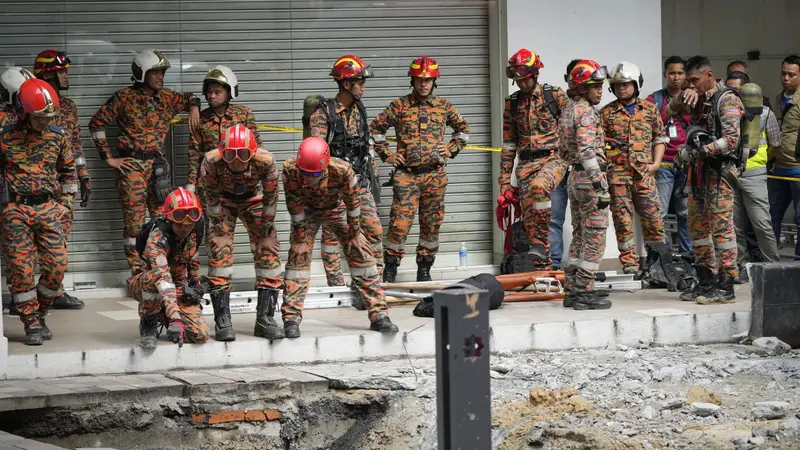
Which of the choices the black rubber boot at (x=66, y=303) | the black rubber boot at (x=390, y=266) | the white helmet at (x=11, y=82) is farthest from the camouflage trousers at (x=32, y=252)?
the black rubber boot at (x=390, y=266)

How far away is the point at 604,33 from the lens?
543 inches

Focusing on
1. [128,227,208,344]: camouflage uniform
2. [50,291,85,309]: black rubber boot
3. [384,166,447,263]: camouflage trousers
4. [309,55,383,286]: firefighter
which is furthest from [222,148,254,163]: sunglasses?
[384,166,447,263]: camouflage trousers

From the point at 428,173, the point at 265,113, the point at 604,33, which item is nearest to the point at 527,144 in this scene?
the point at 428,173

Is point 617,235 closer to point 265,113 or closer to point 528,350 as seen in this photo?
point 528,350

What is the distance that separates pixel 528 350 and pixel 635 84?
11.4 feet

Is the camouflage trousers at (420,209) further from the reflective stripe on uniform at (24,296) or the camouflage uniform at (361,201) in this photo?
the reflective stripe on uniform at (24,296)

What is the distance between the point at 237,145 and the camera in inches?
372

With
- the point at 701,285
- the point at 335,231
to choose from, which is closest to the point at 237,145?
the point at 335,231

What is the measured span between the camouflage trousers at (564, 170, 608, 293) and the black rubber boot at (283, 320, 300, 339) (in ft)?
9.21

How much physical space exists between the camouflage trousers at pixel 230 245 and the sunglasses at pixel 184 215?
1.75ft

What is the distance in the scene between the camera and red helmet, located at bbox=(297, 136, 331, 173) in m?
9.46

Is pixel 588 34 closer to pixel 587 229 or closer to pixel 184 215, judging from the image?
pixel 587 229

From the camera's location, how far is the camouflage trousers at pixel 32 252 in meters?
9.90

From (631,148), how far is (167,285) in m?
5.23
